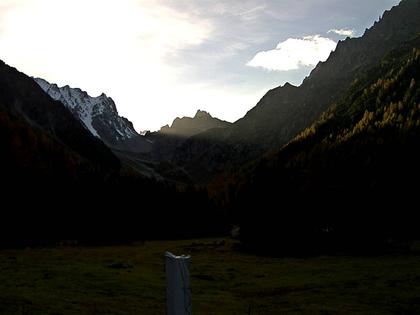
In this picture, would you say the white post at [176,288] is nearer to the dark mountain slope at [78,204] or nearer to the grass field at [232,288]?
the grass field at [232,288]

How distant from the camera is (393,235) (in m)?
97.0

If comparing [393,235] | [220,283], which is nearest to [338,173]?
[393,235]

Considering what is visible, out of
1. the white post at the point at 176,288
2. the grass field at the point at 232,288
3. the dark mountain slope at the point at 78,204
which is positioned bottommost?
the grass field at the point at 232,288

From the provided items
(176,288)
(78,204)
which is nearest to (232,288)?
(176,288)

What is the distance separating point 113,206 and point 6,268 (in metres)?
68.3

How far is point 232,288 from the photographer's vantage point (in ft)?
145

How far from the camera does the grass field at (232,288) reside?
30203 mm

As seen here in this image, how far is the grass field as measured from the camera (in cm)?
3020

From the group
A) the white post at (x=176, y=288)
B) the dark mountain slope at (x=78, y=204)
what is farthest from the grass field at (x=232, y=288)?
the dark mountain slope at (x=78, y=204)

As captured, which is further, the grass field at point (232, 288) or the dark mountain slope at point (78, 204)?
the dark mountain slope at point (78, 204)

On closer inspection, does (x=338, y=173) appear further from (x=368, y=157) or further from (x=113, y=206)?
(x=113, y=206)

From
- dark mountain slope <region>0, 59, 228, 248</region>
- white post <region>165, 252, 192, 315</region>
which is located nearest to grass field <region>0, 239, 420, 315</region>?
white post <region>165, 252, 192, 315</region>

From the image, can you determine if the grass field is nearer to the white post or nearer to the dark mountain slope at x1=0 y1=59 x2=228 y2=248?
the white post

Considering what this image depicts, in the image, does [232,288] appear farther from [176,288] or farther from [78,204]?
[78,204]
